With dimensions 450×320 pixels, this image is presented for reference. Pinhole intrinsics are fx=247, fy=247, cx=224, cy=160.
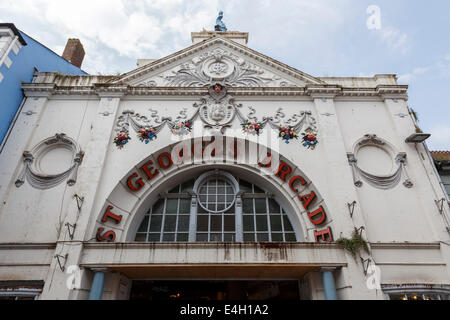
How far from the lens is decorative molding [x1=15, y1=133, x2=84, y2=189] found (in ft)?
33.8

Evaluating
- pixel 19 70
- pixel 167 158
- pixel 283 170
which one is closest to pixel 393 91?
pixel 283 170

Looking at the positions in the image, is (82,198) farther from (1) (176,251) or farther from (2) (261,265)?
(2) (261,265)

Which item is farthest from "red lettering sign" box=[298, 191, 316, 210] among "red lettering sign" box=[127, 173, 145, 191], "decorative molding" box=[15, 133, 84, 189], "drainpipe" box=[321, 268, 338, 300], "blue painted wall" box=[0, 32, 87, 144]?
"blue painted wall" box=[0, 32, 87, 144]

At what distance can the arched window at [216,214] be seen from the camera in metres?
10.5

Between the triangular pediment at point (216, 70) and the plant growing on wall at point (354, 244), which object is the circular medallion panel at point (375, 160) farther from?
the triangular pediment at point (216, 70)

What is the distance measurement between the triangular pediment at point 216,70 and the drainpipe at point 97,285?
899 centimetres

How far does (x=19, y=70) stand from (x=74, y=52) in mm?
5070

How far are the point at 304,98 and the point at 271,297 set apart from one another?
31.0 ft

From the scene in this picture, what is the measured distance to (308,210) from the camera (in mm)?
10281

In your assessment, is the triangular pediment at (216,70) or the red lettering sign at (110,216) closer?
the red lettering sign at (110,216)

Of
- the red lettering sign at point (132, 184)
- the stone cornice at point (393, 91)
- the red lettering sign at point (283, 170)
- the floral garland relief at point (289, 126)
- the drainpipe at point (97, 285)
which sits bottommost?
the drainpipe at point (97, 285)

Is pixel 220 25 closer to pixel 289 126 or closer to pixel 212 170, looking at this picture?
pixel 289 126

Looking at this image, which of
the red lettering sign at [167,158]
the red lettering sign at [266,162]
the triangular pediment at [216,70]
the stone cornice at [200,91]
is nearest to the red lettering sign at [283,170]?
the red lettering sign at [266,162]
